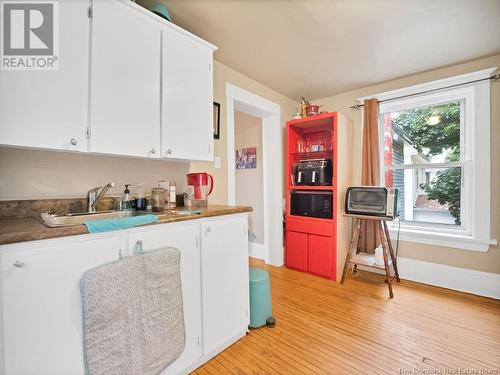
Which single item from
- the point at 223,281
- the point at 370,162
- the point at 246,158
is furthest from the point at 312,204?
the point at 223,281

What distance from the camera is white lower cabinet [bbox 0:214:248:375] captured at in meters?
0.82

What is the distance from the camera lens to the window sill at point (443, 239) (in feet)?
7.64

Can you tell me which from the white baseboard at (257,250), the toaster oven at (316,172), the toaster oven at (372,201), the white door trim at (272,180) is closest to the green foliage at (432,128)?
the toaster oven at (372,201)

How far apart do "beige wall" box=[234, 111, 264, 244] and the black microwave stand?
2.08 feet

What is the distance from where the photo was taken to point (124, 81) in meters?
1.32

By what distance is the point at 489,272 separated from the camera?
2297 millimetres

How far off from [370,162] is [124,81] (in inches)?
106

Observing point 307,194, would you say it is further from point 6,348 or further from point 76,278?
point 6,348

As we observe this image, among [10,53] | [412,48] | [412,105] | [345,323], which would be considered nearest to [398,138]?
[412,105]

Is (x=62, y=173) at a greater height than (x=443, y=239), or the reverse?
(x=62, y=173)

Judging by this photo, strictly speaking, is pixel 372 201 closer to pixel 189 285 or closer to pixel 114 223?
pixel 189 285

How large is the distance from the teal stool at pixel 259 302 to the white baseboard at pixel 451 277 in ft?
6.24

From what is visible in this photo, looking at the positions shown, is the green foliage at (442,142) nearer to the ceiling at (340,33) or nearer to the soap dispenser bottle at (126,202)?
the ceiling at (340,33)

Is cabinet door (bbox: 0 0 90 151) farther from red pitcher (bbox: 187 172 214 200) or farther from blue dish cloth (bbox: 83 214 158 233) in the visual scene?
red pitcher (bbox: 187 172 214 200)
